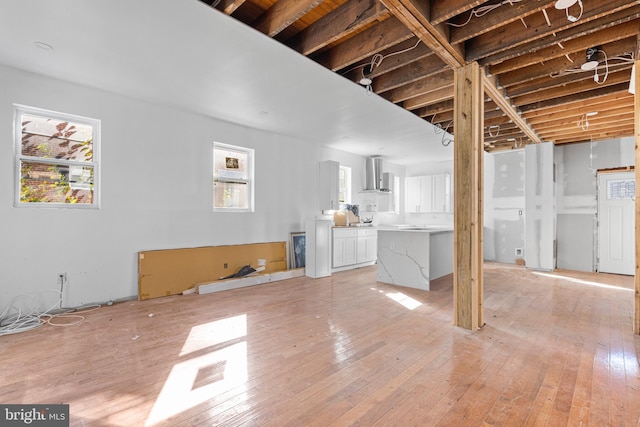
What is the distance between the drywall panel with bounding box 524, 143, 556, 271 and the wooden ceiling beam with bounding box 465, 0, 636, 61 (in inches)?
176

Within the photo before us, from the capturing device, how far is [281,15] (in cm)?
239

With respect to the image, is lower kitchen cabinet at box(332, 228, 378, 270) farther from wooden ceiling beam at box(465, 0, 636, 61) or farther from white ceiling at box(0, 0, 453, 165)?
wooden ceiling beam at box(465, 0, 636, 61)

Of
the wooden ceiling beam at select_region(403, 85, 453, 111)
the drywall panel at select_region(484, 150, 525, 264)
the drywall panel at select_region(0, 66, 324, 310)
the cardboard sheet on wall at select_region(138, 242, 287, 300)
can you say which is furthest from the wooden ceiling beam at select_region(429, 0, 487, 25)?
the drywall panel at select_region(484, 150, 525, 264)

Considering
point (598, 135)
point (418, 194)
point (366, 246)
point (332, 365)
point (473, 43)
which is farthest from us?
point (418, 194)

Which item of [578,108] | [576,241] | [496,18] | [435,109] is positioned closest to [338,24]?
[496,18]

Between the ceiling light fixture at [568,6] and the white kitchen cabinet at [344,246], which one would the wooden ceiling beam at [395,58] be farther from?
the white kitchen cabinet at [344,246]

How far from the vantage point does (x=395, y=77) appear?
142 inches

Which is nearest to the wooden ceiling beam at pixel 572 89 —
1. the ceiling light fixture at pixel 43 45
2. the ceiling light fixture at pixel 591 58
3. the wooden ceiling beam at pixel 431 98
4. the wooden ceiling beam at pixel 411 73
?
the ceiling light fixture at pixel 591 58

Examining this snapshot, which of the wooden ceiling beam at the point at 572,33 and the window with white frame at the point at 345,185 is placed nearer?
the wooden ceiling beam at the point at 572,33

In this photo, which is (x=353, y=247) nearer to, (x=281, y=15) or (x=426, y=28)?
(x=426, y=28)

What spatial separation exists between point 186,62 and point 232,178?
8.02ft

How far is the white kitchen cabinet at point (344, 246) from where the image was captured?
607cm

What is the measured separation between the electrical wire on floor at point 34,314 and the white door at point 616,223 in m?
9.00

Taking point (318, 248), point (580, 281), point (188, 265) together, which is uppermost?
point (318, 248)
